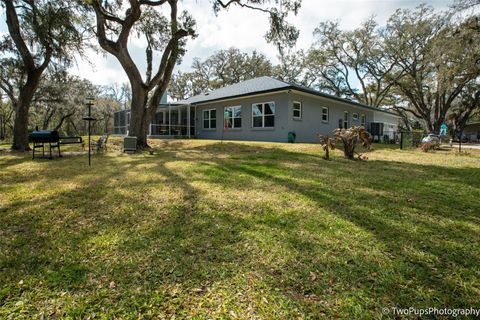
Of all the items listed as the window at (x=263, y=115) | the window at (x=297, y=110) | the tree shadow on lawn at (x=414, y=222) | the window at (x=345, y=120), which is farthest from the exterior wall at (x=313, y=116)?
the tree shadow on lawn at (x=414, y=222)

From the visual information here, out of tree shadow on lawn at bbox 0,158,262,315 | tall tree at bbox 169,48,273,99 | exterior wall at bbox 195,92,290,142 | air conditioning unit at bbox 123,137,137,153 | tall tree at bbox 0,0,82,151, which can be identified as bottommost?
tree shadow on lawn at bbox 0,158,262,315

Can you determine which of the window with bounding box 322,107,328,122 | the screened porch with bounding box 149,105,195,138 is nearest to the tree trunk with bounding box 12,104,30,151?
the screened porch with bounding box 149,105,195,138

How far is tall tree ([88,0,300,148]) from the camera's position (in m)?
11.4

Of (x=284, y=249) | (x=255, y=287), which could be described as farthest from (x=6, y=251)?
(x=284, y=249)

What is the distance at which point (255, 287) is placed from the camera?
1.98 m

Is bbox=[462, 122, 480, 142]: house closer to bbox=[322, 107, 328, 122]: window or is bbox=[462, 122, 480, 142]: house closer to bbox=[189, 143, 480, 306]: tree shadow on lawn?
bbox=[322, 107, 328, 122]: window

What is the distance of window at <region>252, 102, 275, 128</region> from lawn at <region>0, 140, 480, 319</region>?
10491mm

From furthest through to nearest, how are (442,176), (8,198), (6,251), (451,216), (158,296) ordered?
1. (442,176)
2. (8,198)
3. (451,216)
4. (6,251)
5. (158,296)

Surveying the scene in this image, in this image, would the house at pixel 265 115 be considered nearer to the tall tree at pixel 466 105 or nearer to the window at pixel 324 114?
the window at pixel 324 114

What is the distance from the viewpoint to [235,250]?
8.27ft

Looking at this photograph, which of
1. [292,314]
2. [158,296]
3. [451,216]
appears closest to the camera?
[292,314]

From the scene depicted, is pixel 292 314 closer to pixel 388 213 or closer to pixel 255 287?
pixel 255 287

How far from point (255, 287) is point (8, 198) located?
4309 mm

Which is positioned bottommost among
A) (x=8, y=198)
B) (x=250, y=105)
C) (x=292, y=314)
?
(x=292, y=314)
